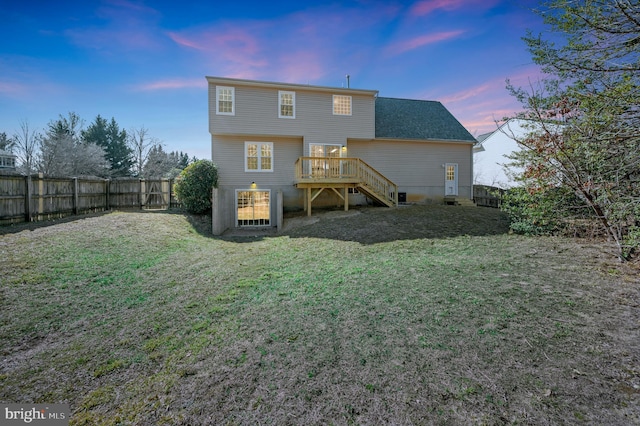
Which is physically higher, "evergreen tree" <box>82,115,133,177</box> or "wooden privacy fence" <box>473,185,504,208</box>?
"evergreen tree" <box>82,115,133,177</box>

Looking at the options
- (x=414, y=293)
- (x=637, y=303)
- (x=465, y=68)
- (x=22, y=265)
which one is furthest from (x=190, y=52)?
(x=637, y=303)

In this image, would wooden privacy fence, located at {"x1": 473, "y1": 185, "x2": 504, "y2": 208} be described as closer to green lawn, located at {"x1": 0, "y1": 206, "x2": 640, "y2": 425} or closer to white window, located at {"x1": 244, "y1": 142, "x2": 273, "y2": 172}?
green lawn, located at {"x1": 0, "y1": 206, "x2": 640, "y2": 425}

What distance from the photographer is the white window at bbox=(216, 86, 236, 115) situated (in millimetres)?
13367

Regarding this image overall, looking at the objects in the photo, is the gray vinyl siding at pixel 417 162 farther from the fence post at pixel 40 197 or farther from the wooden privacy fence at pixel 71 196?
the fence post at pixel 40 197

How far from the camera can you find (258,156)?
14.5 metres

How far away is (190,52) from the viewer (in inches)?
466

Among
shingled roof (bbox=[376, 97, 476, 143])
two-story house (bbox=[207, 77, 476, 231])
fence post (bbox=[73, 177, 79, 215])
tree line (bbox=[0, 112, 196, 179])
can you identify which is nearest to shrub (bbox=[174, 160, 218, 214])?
two-story house (bbox=[207, 77, 476, 231])

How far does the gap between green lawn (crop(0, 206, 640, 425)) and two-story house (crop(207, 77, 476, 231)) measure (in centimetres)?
678

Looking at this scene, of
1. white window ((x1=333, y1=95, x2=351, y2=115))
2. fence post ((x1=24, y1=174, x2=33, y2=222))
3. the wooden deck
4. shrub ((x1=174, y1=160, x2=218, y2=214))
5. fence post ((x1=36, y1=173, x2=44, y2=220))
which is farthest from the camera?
white window ((x1=333, y1=95, x2=351, y2=115))

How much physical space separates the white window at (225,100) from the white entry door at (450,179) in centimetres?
1274

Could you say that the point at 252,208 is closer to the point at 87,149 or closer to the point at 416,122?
the point at 416,122

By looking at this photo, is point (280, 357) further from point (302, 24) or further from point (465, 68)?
point (465, 68)

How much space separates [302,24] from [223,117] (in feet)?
19.2

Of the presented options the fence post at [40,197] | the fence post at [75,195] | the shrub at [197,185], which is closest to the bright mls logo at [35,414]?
the fence post at [40,197]
